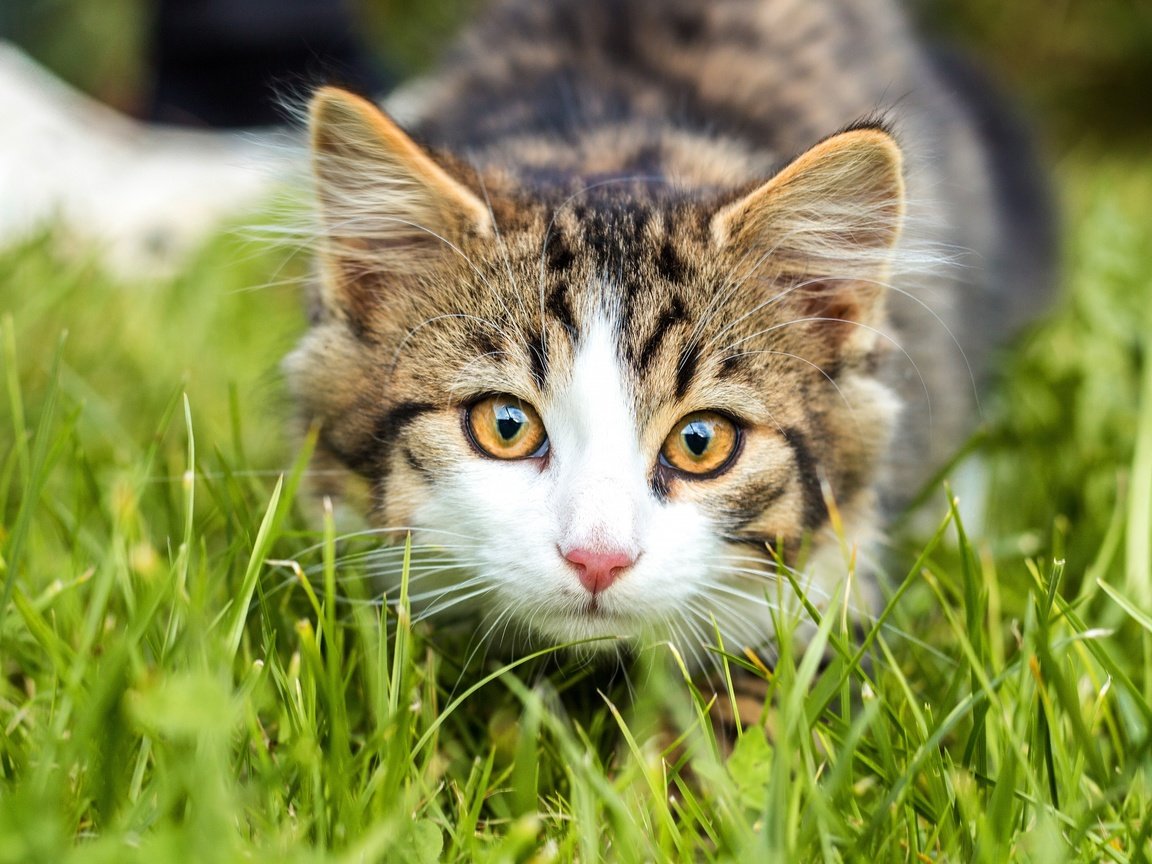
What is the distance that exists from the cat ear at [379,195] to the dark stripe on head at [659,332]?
307 millimetres

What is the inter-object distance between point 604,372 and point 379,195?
1.55 ft

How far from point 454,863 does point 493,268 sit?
831 mm

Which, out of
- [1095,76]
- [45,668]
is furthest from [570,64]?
[1095,76]

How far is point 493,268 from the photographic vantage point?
1617mm

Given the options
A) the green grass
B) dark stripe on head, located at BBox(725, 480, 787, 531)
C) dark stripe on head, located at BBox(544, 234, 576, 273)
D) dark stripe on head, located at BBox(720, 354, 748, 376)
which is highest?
dark stripe on head, located at BBox(544, 234, 576, 273)

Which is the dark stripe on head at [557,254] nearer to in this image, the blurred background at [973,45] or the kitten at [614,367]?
the kitten at [614,367]

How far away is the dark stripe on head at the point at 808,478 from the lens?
1604 millimetres

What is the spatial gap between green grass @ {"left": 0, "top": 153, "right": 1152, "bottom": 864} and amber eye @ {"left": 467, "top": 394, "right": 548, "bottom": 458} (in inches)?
10.2

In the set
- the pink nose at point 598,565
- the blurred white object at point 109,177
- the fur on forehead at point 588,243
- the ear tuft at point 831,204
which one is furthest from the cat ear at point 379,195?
the blurred white object at point 109,177

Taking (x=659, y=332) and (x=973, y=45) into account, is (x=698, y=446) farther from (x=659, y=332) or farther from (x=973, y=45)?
(x=973, y=45)

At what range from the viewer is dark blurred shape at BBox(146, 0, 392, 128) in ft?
17.3

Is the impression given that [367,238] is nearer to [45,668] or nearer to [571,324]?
[571,324]

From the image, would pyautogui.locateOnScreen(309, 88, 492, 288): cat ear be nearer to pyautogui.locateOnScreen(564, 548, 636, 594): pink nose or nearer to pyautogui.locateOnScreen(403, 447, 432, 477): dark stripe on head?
pyautogui.locateOnScreen(403, 447, 432, 477): dark stripe on head

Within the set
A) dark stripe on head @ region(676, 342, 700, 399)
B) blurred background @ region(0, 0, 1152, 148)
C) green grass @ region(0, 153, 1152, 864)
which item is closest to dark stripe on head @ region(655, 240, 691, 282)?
dark stripe on head @ region(676, 342, 700, 399)
